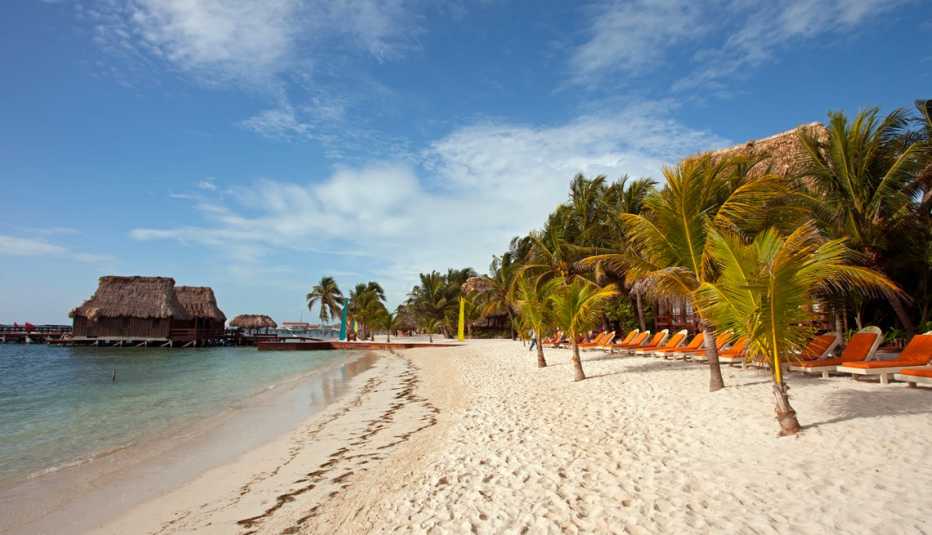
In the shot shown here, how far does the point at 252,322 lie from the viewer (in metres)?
51.2

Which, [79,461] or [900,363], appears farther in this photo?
[900,363]

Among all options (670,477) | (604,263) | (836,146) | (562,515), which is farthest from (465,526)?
(604,263)

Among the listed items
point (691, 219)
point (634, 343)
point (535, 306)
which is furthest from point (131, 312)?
point (691, 219)

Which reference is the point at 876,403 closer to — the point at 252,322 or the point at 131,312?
the point at 131,312

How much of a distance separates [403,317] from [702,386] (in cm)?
5203

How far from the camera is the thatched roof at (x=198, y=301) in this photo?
42.4 metres

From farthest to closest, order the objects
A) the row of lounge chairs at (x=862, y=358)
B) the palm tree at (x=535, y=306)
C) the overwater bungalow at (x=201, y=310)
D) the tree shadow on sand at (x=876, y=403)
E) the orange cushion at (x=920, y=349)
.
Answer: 1. the overwater bungalow at (x=201, y=310)
2. the palm tree at (x=535, y=306)
3. the orange cushion at (x=920, y=349)
4. the row of lounge chairs at (x=862, y=358)
5. the tree shadow on sand at (x=876, y=403)

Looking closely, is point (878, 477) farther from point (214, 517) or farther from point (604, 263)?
point (604, 263)

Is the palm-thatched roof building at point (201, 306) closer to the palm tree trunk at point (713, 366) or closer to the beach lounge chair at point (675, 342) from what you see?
the beach lounge chair at point (675, 342)

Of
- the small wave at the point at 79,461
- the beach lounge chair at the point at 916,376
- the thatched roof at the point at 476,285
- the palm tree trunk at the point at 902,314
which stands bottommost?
the small wave at the point at 79,461

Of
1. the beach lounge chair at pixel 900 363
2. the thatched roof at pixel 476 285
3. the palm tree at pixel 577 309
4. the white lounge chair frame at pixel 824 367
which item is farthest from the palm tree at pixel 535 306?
the thatched roof at pixel 476 285

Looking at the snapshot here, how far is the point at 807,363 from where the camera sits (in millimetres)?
7832

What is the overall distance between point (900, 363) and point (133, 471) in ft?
33.9

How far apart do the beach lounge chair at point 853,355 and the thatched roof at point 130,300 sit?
4187 cm
